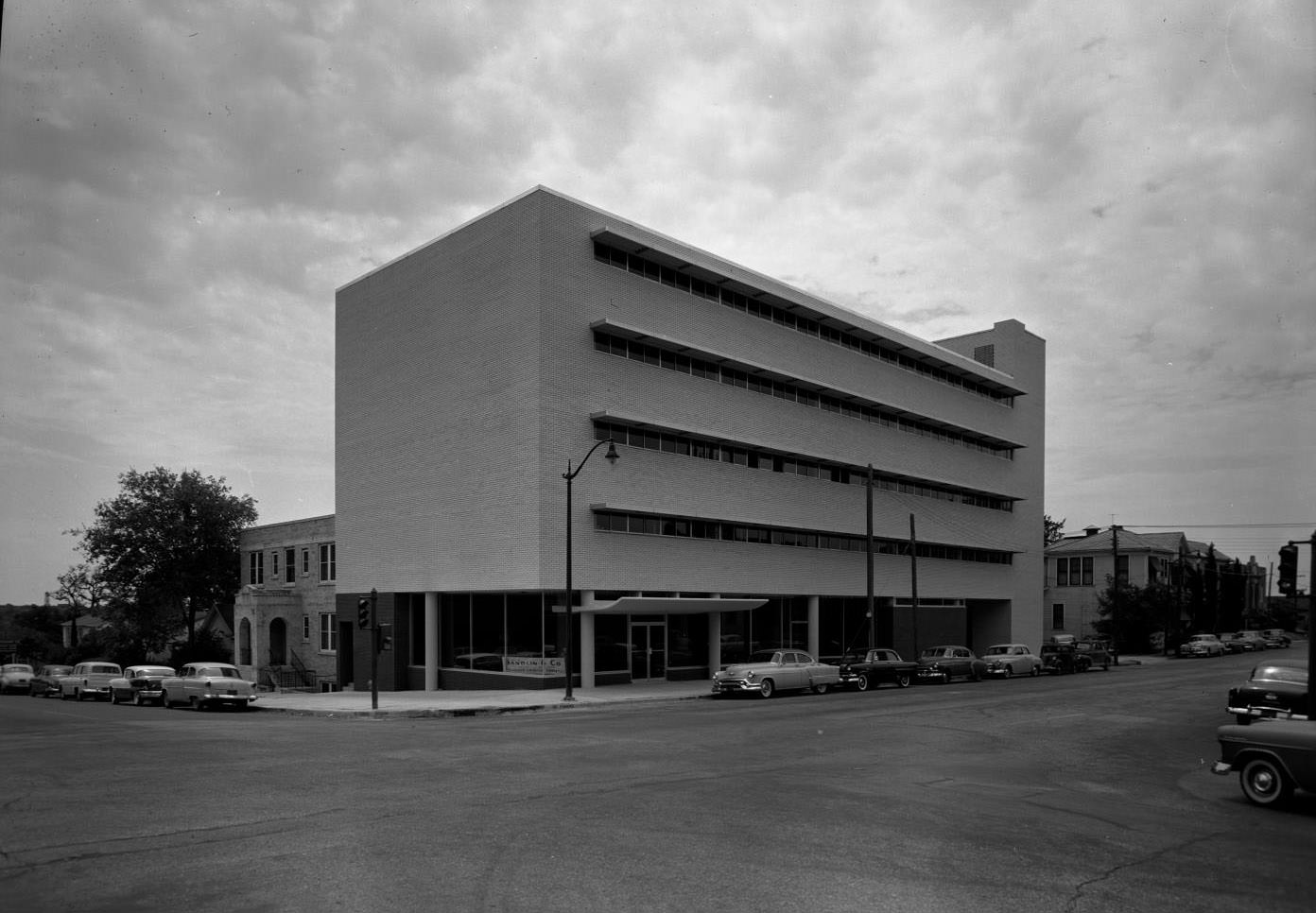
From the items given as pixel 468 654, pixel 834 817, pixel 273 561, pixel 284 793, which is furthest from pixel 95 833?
pixel 273 561

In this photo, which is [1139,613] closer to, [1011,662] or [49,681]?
[1011,662]

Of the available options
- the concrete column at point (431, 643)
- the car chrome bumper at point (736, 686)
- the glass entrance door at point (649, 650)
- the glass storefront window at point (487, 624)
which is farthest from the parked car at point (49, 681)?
the car chrome bumper at point (736, 686)

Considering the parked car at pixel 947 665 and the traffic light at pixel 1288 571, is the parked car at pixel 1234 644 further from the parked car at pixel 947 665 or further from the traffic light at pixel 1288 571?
the traffic light at pixel 1288 571

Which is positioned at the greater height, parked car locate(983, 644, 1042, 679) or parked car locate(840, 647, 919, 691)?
parked car locate(840, 647, 919, 691)

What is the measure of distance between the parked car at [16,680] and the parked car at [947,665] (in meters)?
42.2

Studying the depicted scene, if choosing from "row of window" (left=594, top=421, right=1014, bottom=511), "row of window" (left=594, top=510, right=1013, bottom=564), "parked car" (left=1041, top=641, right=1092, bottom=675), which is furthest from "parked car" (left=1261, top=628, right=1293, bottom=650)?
"parked car" (left=1041, top=641, right=1092, bottom=675)

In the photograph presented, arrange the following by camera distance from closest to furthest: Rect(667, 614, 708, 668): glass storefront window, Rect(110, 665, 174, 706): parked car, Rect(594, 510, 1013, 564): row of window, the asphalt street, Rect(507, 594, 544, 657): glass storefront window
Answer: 1. the asphalt street
2. Rect(507, 594, 544, 657): glass storefront window
3. Rect(110, 665, 174, 706): parked car
4. Rect(594, 510, 1013, 564): row of window
5. Rect(667, 614, 708, 668): glass storefront window

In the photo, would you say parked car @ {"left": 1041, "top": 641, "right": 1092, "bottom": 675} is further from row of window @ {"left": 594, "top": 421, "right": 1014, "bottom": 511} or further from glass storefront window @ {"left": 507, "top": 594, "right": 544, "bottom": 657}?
glass storefront window @ {"left": 507, "top": 594, "right": 544, "bottom": 657}

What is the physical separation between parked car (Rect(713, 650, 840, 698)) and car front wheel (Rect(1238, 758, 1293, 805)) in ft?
65.3

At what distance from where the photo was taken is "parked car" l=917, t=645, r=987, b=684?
40969 millimetres

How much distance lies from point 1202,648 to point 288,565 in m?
59.5

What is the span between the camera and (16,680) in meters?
51.8

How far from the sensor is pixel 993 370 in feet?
201

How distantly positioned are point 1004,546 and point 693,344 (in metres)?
30.2
